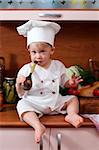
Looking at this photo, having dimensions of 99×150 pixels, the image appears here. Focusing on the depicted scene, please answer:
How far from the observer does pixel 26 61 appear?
1750 millimetres

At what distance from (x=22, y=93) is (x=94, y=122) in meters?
0.31

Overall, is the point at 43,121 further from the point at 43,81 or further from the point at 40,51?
the point at 40,51

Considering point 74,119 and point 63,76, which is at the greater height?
point 63,76

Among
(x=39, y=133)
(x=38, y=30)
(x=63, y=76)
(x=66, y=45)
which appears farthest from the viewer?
(x=66, y=45)

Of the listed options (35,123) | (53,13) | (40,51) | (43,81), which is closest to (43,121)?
(35,123)

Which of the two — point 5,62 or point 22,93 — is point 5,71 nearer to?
point 5,62

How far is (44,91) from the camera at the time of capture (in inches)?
56.4

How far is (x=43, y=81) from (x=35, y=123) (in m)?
0.21

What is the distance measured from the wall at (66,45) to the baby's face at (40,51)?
1.08ft

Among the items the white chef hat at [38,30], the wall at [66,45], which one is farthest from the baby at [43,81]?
the wall at [66,45]

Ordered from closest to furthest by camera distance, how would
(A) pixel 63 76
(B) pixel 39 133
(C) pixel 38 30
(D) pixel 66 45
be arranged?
(B) pixel 39 133
(C) pixel 38 30
(A) pixel 63 76
(D) pixel 66 45

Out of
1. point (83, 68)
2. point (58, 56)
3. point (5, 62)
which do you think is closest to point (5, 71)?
point (5, 62)

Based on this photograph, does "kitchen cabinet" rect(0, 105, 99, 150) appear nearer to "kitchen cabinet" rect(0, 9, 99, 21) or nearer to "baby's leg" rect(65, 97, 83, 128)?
"baby's leg" rect(65, 97, 83, 128)

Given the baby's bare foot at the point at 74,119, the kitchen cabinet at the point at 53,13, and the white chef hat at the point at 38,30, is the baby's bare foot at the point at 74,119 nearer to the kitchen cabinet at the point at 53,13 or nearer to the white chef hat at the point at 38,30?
the white chef hat at the point at 38,30
